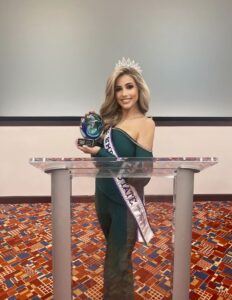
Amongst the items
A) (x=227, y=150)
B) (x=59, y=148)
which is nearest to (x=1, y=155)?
(x=59, y=148)

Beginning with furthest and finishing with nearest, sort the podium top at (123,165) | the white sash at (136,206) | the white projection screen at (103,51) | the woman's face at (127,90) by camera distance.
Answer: the white projection screen at (103,51), the woman's face at (127,90), the white sash at (136,206), the podium top at (123,165)

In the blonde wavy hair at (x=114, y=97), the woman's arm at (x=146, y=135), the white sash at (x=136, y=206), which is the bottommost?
the white sash at (x=136, y=206)

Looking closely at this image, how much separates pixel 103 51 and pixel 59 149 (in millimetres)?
1194

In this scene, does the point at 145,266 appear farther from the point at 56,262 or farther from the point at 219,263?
the point at 219,263

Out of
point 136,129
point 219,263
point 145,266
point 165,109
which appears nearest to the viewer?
point 145,266

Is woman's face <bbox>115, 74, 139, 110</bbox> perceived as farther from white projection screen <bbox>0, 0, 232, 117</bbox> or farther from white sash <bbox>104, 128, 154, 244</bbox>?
white projection screen <bbox>0, 0, 232, 117</bbox>

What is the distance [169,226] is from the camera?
0.86m

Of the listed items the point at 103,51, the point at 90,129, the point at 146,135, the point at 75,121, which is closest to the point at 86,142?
the point at 90,129

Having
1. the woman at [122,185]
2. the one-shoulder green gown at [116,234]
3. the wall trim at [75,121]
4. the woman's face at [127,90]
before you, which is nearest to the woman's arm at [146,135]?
the woman at [122,185]

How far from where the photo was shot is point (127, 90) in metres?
1.28

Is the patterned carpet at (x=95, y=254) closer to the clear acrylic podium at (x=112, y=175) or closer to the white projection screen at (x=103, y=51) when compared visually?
the clear acrylic podium at (x=112, y=175)

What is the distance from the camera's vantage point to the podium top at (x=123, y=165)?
0.79 metres

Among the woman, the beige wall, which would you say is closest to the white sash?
the woman

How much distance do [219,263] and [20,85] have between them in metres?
2.55
